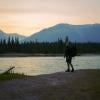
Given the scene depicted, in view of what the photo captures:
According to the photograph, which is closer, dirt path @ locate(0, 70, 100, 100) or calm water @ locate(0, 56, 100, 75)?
dirt path @ locate(0, 70, 100, 100)

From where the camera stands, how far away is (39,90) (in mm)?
19141

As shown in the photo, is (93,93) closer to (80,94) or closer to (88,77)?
(80,94)

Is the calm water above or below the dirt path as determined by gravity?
below

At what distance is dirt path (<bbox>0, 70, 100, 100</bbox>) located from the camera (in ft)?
58.6

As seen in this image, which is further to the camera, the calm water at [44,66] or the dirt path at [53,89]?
the calm water at [44,66]

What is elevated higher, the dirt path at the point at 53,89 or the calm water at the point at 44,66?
the dirt path at the point at 53,89

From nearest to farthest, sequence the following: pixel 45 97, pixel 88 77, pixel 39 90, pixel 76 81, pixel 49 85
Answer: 1. pixel 45 97
2. pixel 39 90
3. pixel 49 85
4. pixel 76 81
5. pixel 88 77

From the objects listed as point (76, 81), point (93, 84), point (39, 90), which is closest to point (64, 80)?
point (76, 81)

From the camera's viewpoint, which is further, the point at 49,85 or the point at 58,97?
the point at 49,85

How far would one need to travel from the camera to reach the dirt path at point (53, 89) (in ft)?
58.6

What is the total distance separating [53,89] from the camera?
63.7 feet

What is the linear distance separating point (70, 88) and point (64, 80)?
293cm

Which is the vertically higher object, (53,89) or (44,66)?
(53,89)

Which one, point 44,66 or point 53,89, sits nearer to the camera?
point 53,89
